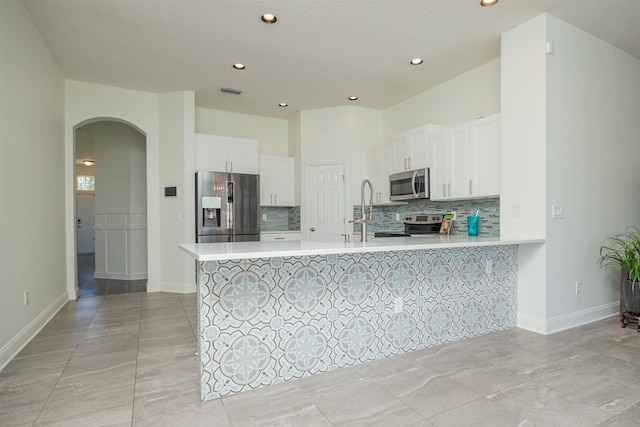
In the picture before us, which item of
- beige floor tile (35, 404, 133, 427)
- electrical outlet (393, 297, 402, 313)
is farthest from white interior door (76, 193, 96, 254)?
electrical outlet (393, 297, 402, 313)

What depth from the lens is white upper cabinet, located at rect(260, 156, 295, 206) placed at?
5.82 metres

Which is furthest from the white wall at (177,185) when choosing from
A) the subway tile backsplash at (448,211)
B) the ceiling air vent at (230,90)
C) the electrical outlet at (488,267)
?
the electrical outlet at (488,267)

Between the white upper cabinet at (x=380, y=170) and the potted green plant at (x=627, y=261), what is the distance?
102 inches

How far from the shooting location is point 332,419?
1800 mm

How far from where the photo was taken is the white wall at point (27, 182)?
2582mm

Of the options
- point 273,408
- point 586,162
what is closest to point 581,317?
point 586,162

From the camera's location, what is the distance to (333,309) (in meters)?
2.42

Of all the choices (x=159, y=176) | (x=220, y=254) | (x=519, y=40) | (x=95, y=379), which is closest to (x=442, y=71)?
(x=519, y=40)

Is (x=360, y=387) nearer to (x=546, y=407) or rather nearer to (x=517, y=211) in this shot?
(x=546, y=407)

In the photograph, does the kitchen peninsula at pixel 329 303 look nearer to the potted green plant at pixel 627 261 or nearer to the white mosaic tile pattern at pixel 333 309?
the white mosaic tile pattern at pixel 333 309

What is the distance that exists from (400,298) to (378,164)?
3.00 m

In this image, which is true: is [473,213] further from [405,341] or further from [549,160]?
[405,341]

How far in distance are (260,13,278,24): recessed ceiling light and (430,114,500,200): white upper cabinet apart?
7.20ft

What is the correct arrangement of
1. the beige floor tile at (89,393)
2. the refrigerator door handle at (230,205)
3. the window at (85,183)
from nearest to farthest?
the beige floor tile at (89,393) < the refrigerator door handle at (230,205) < the window at (85,183)
